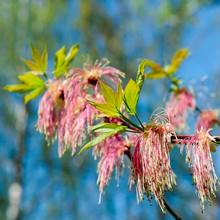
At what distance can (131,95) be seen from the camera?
0.45 meters

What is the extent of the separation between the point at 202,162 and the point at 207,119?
43 cm

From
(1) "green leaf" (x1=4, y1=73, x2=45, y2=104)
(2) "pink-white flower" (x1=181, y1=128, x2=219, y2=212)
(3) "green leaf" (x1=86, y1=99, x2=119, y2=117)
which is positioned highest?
(1) "green leaf" (x1=4, y1=73, x2=45, y2=104)

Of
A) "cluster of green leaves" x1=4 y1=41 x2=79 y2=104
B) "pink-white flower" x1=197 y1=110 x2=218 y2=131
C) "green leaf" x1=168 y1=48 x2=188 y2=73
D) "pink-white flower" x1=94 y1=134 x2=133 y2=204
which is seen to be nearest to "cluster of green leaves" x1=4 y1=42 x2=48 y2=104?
"cluster of green leaves" x1=4 y1=41 x2=79 y2=104

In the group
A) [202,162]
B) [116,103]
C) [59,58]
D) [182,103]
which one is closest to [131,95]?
A: [116,103]

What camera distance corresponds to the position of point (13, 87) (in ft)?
2.24

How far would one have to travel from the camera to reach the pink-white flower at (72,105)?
1.93ft

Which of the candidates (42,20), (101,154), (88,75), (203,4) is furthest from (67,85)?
(42,20)

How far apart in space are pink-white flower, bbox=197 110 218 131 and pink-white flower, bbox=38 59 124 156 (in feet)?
1.16

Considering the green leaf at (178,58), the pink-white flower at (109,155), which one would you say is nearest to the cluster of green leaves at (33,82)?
the pink-white flower at (109,155)

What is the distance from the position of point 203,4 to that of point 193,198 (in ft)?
12.6

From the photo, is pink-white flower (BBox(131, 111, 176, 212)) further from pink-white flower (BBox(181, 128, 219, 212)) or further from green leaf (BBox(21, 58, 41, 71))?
green leaf (BBox(21, 58, 41, 71))

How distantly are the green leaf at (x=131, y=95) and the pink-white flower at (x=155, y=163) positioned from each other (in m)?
0.05

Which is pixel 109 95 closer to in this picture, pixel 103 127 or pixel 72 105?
pixel 103 127

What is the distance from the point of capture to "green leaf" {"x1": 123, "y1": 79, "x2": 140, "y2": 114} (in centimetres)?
44
